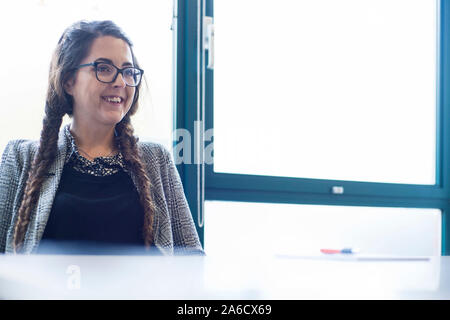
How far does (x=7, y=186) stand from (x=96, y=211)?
0.24m

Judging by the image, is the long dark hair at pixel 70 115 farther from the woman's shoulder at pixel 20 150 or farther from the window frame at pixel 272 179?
the window frame at pixel 272 179

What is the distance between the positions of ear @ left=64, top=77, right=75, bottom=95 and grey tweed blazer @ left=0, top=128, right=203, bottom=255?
0.12 m

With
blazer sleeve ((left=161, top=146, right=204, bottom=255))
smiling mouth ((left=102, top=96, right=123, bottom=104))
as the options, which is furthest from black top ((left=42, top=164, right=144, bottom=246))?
smiling mouth ((left=102, top=96, right=123, bottom=104))

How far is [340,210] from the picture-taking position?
226 centimetres

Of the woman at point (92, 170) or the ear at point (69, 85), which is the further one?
the ear at point (69, 85)

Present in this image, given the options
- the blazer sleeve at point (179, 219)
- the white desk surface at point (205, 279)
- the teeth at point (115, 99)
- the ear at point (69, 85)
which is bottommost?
the blazer sleeve at point (179, 219)

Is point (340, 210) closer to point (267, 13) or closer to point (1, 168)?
point (267, 13)

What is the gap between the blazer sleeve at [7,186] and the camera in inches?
57.0

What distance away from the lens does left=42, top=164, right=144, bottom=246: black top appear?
1.44 meters

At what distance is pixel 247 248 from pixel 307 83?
674mm

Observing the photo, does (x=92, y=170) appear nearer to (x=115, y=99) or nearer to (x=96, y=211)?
(x=96, y=211)

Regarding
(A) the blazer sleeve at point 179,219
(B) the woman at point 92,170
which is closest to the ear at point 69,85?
(B) the woman at point 92,170

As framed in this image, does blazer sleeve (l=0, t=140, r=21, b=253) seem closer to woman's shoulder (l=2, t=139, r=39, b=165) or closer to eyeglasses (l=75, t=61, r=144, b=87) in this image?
woman's shoulder (l=2, t=139, r=39, b=165)

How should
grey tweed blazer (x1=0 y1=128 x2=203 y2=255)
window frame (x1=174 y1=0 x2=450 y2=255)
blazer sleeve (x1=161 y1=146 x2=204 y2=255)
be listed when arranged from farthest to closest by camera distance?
1. window frame (x1=174 y1=0 x2=450 y2=255)
2. blazer sleeve (x1=161 y1=146 x2=204 y2=255)
3. grey tweed blazer (x1=0 y1=128 x2=203 y2=255)
